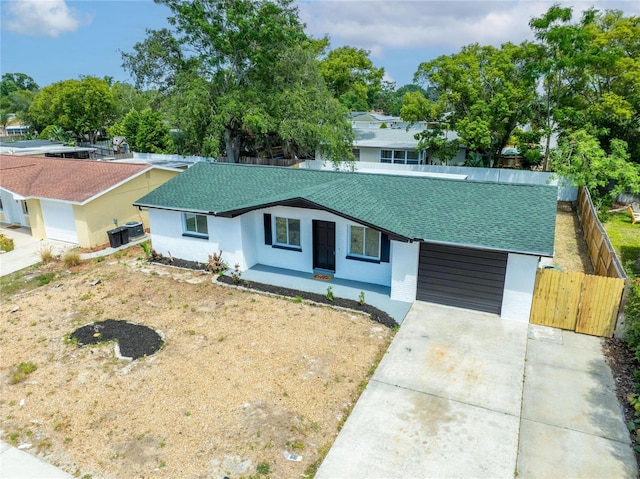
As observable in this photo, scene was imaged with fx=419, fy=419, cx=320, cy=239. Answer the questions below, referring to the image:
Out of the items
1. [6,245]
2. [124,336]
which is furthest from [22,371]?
[6,245]

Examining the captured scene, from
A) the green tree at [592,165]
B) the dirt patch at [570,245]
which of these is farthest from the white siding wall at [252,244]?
the green tree at [592,165]

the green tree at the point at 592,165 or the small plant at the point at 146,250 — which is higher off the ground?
the green tree at the point at 592,165

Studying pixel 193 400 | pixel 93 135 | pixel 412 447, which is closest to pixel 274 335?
pixel 193 400

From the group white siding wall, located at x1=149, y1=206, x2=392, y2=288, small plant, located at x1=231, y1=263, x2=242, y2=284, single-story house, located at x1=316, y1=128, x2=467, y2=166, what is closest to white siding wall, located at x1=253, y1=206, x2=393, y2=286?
white siding wall, located at x1=149, y1=206, x2=392, y2=288

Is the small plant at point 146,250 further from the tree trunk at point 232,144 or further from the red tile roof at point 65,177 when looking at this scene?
the tree trunk at point 232,144

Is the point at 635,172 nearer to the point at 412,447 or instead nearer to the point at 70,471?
the point at 412,447

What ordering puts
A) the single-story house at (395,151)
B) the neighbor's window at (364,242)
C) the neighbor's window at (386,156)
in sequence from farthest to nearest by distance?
1. the neighbor's window at (386,156)
2. the single-story house at (395,151)
3. the neighbor's window at (364,242)

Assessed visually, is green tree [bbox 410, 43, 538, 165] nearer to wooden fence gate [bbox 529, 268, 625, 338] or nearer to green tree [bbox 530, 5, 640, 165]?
green tree [bbox 530, 5, 640, 165]
